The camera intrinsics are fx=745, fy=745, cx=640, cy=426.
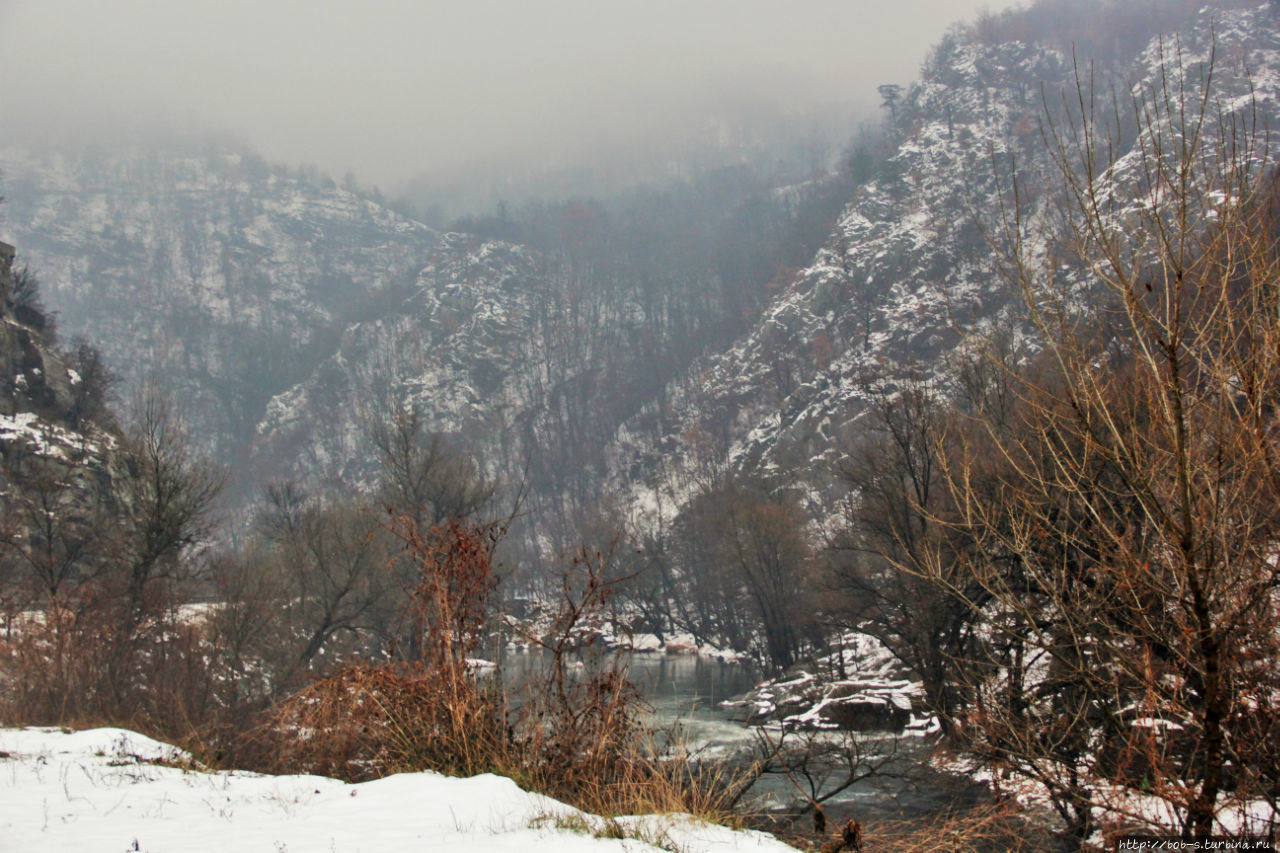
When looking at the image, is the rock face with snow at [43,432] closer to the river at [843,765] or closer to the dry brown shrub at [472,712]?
the river at [843,765]

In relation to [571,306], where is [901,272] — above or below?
below

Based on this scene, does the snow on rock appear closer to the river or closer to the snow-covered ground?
the river

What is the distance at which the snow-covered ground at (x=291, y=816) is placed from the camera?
497cm

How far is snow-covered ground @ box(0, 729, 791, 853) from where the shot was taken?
497cm

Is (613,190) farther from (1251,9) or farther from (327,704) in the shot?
(327,704)

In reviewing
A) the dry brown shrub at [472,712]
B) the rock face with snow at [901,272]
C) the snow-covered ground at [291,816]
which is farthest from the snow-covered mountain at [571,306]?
the snow-covered ground at [291,816]

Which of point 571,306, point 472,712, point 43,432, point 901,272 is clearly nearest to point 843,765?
point 472,712

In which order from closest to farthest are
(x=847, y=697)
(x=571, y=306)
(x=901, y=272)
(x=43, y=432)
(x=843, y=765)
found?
(x=843, y=765)
(x=847, y=697)
(x=43, y=432)
(x=901, y=272)
(x=571, y=306)

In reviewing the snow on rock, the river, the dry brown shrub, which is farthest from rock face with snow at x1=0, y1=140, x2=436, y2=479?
the dry brown shrub

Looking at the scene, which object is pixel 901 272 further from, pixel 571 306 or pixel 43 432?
pixel 43 432

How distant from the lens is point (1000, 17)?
108m

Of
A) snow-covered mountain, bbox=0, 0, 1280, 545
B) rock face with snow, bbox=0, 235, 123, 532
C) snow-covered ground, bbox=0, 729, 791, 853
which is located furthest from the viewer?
snow-covered mountain, bbox=0, 0, 1280, 545

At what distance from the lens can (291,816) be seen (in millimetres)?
5805

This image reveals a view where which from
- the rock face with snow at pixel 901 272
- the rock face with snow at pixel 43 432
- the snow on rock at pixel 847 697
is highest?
the rock face with snow at pixel 901 272
